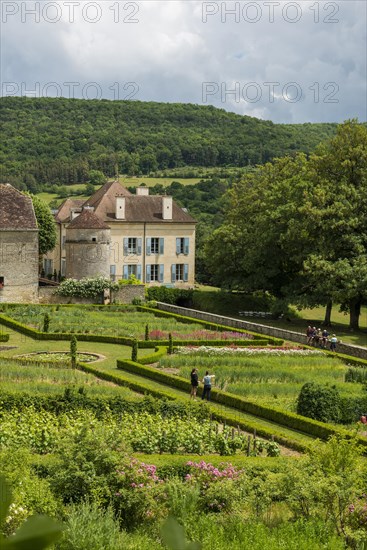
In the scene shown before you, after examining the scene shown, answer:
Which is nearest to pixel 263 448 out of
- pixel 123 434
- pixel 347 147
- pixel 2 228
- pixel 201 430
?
pixel 201 430

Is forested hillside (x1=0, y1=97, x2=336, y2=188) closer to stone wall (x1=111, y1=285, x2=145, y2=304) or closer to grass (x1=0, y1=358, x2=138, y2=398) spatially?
stone wall (x1=111, y1=285, x2=145, y2=304)

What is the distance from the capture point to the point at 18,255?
48.4m

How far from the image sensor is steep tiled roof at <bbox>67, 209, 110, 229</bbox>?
1980 inches

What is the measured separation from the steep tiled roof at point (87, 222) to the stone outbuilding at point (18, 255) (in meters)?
2.59

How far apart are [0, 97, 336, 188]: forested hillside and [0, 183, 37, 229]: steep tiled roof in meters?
45.5

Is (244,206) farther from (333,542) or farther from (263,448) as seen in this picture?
(333,542)

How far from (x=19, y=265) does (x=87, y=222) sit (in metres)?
5.25

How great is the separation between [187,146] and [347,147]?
70.6m

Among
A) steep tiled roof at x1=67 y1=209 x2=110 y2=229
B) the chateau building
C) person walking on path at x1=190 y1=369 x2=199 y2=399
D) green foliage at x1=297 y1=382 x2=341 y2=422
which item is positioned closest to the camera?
green foliage at x1=297 y1=382 x2=341 y2=422

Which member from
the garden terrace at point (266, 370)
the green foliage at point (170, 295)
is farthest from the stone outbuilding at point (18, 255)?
the garden terrace at point (266, 370)

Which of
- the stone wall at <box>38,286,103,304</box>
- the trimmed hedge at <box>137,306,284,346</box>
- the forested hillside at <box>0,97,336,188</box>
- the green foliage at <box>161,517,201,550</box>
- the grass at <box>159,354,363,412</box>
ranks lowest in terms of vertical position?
the grass at <box>159,354,363,412</box>

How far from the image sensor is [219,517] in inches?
470

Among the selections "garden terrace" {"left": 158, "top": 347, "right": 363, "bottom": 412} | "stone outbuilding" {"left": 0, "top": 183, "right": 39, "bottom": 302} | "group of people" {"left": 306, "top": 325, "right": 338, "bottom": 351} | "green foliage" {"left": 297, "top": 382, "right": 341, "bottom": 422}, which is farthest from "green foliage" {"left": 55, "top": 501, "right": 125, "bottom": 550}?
"stone outbuilding" {"left": 0, "top": 183, "right": 39, "bottom": 302}

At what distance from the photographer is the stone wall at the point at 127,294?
48.2m
